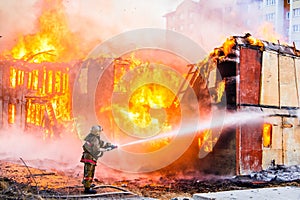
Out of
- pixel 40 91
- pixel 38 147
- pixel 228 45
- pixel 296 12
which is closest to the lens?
pixel 228 45

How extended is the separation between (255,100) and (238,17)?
34049mm

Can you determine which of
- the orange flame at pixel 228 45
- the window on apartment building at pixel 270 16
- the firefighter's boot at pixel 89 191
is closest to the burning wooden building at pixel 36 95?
the orange flame at pixel 228 45

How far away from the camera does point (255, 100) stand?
12.1 metres

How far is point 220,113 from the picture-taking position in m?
12.2

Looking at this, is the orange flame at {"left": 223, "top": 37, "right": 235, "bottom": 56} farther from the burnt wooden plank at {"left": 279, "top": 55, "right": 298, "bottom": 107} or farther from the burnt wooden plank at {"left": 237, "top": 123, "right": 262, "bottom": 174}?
the burnt wooden plank at {"left": 237, "top": 123, "right": 262, "bottom": 174}

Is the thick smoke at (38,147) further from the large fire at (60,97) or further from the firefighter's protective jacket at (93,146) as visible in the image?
the firefighter's protective jacket at (93,146)

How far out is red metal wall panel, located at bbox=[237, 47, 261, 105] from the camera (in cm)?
1188

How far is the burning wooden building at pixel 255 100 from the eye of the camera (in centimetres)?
1179

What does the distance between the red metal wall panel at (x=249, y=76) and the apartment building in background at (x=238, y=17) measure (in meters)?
28.1

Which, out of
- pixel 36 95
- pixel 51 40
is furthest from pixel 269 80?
pixel 51 40

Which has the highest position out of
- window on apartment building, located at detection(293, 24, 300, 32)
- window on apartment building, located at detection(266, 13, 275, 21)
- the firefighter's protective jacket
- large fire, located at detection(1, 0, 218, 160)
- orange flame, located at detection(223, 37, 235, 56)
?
window on apartment building, located at detection(266, 13, 275, 21)

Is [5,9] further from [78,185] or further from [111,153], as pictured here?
[78,185]

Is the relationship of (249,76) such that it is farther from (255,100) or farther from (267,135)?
(267,135)

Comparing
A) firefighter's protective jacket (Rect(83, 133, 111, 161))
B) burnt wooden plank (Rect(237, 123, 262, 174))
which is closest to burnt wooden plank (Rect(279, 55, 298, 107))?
burnt wooden plank (Rect(237, 123, 262, 174))
